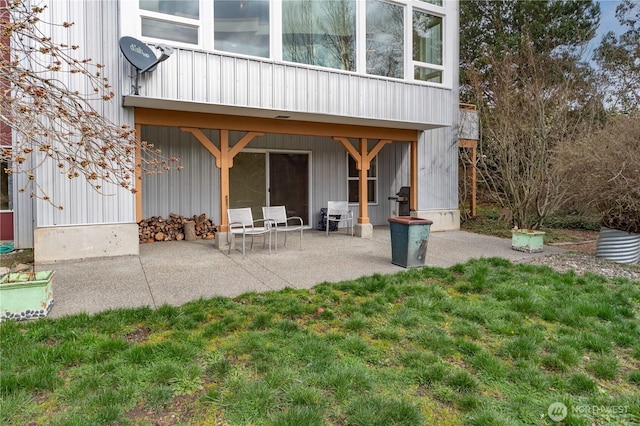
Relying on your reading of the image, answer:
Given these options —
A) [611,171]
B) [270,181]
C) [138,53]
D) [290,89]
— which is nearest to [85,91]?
[138,53]

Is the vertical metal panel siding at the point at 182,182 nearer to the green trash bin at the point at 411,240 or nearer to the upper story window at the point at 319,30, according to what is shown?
the upper story window at the point at 319,30

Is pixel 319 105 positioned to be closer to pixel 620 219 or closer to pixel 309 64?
pixel 309 64

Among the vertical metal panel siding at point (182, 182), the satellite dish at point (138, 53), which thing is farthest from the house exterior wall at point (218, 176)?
the satellite dish at point (138, 53)

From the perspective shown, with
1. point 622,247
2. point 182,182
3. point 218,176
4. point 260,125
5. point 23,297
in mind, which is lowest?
point 23,297

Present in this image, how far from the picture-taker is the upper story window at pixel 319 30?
20.8 ft

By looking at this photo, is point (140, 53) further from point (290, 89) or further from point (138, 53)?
point (290, 89)

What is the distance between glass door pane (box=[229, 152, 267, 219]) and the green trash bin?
4.61m

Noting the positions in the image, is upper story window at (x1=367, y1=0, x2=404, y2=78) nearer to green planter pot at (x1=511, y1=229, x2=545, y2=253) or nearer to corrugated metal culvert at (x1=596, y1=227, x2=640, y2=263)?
green planter pot at (x1=511, y1=229, x2=545, y2=253)

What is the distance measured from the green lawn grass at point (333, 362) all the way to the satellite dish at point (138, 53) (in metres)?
3.73

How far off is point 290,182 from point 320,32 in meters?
3.68

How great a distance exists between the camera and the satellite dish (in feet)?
18.7

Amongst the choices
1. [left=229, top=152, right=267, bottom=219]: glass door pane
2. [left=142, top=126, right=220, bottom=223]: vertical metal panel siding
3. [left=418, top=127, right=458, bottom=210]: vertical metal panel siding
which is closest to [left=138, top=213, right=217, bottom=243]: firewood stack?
[left=142, top=126, right=220, bottom=223]: vertical metal panel siding

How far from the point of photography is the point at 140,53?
18.8 feet

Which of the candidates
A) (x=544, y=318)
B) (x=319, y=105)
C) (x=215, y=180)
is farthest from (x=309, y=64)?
(x=544, y=318)
